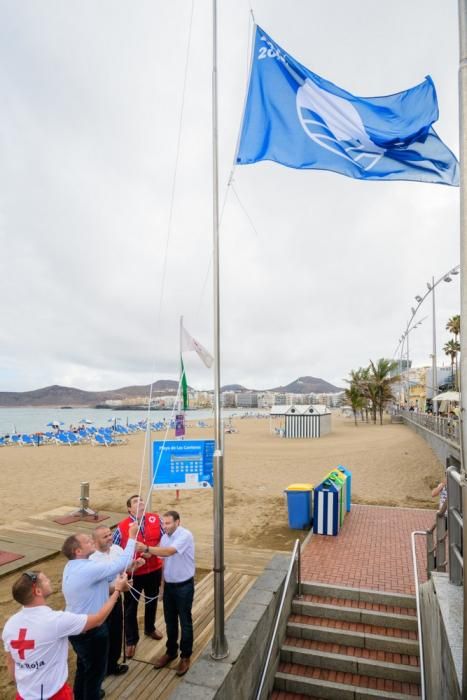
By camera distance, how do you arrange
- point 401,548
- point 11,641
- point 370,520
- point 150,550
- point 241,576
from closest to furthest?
1. point 11,641
2. point 150,550
3. point 241,576
4. point 401,548
5. point 370,520

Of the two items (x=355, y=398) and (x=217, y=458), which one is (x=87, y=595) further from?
(x=355, y=398)

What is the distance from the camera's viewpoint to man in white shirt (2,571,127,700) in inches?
116

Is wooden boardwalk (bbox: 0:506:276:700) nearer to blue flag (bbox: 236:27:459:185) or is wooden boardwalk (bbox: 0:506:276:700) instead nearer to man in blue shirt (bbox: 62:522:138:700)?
man in blue shirt (bbox: 62:522:138:700)

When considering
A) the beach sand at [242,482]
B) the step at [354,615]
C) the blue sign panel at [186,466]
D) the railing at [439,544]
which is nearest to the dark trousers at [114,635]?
the beach sand at [242,482]

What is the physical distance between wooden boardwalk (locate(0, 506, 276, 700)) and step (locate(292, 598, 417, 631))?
0.96 m

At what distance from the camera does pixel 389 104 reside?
545cm

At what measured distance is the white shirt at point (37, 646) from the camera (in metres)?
2.96

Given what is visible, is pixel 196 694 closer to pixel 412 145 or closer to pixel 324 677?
pixel 324 677

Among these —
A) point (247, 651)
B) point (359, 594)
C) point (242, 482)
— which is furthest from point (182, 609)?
point (242, 482)

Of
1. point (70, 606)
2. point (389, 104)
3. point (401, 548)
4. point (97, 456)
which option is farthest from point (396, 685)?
point (97, 456)

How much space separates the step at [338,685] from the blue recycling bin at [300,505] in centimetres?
428

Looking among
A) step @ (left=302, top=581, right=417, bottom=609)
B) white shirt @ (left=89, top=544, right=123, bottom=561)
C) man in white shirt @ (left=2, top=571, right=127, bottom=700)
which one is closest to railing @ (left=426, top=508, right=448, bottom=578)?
step @ (left=302, top=581, right=417, bottom=609)

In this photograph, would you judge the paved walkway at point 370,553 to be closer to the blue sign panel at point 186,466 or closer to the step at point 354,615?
the step at point 354,615

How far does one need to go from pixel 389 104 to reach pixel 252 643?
6943mm
